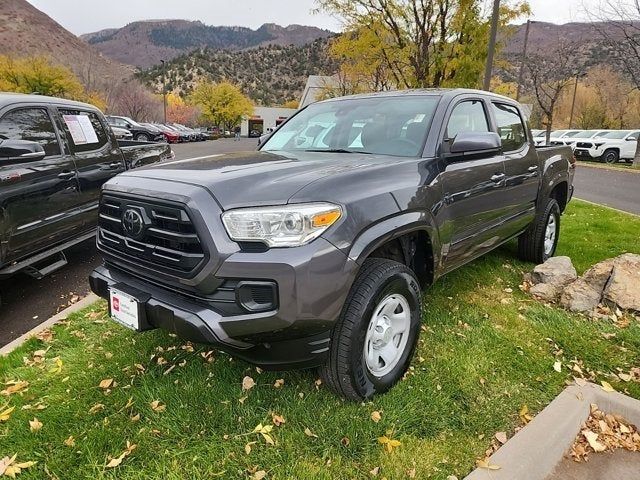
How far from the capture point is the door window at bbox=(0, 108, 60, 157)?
3.97 m

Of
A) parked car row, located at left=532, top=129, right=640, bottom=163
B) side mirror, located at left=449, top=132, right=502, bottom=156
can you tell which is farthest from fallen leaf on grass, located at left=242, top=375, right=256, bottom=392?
parked car row, located at left=532, top=129, right=640, bottom=163

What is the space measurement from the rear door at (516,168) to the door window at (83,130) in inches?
164

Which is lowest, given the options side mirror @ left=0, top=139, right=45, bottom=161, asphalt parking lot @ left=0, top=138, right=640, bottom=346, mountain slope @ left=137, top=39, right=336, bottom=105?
asphalt parking lot @ left=0, top=138, right=640, bottom=346

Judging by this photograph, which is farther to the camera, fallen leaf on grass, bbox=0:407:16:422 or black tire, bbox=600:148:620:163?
black tire, bbox=600:148:620:163

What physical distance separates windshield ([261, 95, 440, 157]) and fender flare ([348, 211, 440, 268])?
0.52m

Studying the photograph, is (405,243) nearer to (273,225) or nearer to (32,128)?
(273,225)

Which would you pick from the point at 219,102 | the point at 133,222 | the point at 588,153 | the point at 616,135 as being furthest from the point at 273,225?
the point at 219,102

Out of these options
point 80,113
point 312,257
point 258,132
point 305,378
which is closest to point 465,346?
point 305,378

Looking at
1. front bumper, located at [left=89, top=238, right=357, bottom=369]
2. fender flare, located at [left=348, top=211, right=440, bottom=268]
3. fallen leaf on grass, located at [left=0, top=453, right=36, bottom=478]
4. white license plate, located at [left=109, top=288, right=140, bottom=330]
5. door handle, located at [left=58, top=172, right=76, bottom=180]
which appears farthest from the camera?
door handle, located at [left=58, top=172, right=76, bottom=180]

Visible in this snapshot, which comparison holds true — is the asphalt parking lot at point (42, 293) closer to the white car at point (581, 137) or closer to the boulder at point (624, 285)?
the boulder at point (624, 285)

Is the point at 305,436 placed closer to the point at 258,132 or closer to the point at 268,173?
the point at 268,173

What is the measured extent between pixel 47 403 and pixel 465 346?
8.84 ft

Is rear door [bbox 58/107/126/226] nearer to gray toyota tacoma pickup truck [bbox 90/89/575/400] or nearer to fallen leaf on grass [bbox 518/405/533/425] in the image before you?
gray toyota tacoma pickup truck [bbox 90/89/575/400]

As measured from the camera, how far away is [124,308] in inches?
97.7
